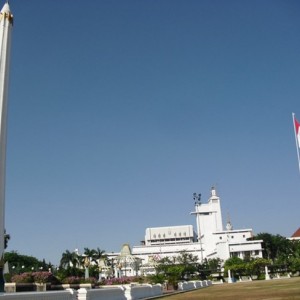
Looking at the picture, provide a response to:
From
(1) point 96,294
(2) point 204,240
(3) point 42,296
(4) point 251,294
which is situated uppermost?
(2) point 204,240

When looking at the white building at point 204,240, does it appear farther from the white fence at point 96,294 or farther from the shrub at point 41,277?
the white fence at point 96,294

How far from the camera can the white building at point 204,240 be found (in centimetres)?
12062

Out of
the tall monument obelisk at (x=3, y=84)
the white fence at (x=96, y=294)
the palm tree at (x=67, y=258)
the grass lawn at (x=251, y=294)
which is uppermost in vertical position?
the tall monument obelisk at (x=3, y=84)

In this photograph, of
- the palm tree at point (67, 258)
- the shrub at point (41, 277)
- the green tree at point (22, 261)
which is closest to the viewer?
the shrub at point (41, 277)

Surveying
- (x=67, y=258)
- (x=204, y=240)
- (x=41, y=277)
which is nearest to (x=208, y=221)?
(x=204, y=240)

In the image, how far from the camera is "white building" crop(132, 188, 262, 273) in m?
121

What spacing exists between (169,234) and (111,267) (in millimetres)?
67221

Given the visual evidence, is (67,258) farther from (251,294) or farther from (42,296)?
(42,296)

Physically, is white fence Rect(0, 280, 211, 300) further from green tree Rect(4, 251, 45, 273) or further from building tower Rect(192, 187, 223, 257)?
building tower Rect(192, 187, 223, 257)

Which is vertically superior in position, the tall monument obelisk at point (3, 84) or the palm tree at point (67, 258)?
the tall monument obelisk at point (3, 84)

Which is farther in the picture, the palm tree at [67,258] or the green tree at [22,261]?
the green tree at [22,261]

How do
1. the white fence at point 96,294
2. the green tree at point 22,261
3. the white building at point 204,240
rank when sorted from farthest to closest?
the white building at point 204,240 < the green tree at point 22,261 < the white fence at point 96,294

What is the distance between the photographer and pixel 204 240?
456 feet

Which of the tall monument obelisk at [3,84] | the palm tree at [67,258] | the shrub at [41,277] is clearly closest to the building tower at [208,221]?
the palm tree at [67,258]
